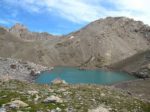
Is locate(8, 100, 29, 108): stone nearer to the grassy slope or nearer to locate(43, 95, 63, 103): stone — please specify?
the grassy slope

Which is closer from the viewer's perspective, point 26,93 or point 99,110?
point 99,110

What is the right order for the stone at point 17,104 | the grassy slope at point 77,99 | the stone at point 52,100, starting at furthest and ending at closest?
the stone at point 52,100 < the grassy slope at point 77,99 < the stone at point 17,104

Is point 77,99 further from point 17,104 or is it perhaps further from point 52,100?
point 17,104

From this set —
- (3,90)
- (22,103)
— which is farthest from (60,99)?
(3,90)

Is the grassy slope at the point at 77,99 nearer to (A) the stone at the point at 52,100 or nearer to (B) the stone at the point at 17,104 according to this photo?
(A) the stone at the point at 52,100

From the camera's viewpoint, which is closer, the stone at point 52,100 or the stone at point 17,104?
the stone at point 17,104

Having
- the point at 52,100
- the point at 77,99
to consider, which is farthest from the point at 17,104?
the point at 77,99

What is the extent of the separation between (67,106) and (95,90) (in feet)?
27.3

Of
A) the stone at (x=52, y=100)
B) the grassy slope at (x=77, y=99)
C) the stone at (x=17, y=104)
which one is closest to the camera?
the stone at (x=17, y=104)

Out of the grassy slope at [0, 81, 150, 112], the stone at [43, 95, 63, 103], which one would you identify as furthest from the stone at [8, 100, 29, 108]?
the stone at [43, 95, 63, 103]

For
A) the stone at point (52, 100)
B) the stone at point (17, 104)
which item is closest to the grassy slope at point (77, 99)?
the stone at point (52, 100)

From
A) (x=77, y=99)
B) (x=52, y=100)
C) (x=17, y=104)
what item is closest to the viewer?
(x=17, y=104)

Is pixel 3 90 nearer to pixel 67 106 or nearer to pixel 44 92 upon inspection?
pixel 44 92

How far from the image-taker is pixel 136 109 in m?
30.8
